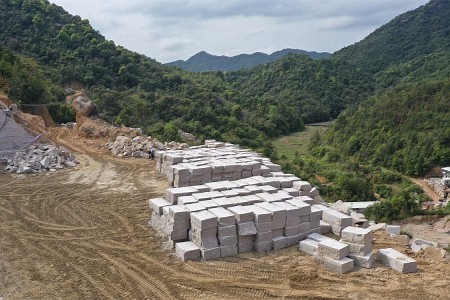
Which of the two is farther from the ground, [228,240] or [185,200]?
[185,200]

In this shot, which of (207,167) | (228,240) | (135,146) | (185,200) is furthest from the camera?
(135,146)

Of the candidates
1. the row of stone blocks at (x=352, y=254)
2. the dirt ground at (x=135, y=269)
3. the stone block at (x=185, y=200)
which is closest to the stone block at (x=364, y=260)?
the row of stone blocks at (x=352, y=254)

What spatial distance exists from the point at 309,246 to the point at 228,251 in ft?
5.30

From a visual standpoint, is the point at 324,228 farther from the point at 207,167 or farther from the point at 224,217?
the point at 207,167

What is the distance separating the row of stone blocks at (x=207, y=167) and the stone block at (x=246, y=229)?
377 cm

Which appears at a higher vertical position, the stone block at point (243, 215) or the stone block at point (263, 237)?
the stone block at point (243, 215)

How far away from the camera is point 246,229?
8570 mm

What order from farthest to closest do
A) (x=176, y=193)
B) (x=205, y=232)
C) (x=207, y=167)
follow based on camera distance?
(x=207, y=167), (x=176, y=193), (x=205, y=232)

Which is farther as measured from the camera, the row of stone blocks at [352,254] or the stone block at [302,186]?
the stone block at [302,186]

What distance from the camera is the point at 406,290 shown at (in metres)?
7.38

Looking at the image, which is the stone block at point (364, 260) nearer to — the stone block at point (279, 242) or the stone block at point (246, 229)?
the stone block at point (279, 242)

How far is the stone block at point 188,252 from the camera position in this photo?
27.2 ft

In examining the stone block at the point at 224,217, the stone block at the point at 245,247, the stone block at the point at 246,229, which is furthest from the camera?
the stone block at the point at 245,247

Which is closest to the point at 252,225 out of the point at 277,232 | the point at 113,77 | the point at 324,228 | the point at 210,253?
the point at 277,232
